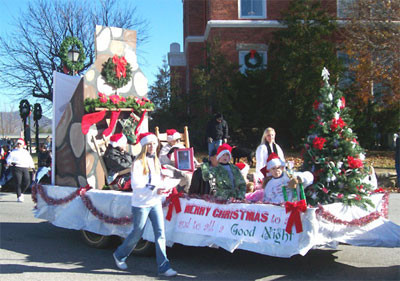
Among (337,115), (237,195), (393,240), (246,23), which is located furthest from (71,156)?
(246,23)

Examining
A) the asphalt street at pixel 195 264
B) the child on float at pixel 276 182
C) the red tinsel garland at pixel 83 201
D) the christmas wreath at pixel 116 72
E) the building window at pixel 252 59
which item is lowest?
the asphalt street at pixel 195 264

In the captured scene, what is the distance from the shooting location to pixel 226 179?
20.0 feet

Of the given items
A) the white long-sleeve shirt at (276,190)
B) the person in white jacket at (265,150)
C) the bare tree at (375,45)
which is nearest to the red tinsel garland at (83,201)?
the white long-sleeve shirt at (276,190)

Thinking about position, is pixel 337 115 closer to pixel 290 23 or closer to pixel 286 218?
pixel 286 218

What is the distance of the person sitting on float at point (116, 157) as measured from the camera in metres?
7.75

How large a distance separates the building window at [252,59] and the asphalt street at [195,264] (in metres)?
16.3

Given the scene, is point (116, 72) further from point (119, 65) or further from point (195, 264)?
point (195, 264)

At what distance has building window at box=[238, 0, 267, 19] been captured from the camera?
899 inches

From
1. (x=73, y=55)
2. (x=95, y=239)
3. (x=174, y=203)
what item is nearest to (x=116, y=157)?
(x=95, y=239)

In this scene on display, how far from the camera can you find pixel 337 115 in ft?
20.2

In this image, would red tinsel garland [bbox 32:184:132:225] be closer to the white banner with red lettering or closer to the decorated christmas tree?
the white banner with red lettering

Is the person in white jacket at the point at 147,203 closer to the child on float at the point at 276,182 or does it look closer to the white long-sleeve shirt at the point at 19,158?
the child on float at the point at 276,182

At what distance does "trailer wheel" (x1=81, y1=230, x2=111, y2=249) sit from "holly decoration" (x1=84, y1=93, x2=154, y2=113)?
212 cm

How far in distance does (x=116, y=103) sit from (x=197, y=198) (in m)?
3.16
